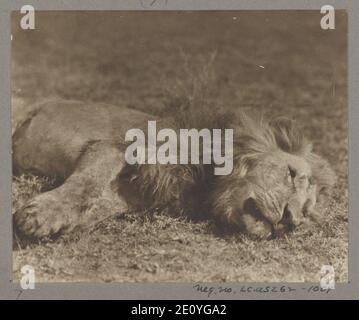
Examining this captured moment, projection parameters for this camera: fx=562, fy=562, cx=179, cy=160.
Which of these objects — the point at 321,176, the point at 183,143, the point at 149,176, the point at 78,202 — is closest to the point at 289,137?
the point at 321,176

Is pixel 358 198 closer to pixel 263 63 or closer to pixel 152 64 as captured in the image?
pixel 263 63

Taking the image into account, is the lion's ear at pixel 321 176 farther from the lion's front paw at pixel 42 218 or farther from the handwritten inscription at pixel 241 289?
the lion's front paw at pixel 42 218

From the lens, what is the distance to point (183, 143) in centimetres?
338

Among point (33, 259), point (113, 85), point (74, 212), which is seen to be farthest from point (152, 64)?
point (33, 259)

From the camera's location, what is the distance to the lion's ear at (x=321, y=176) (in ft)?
11.2

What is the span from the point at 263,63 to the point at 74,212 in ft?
4.80

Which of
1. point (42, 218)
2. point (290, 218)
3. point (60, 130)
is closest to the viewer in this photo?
point (42, 218)

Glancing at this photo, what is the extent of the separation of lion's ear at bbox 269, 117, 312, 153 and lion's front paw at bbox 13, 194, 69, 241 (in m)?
1.35

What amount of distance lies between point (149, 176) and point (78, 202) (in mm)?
442

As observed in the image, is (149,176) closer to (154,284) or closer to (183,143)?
(183,143)

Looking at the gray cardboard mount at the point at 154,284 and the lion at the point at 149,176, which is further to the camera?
the gray cardboard mount at the point at 154,284

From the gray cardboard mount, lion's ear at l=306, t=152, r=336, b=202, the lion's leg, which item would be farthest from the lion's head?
the lion's leg

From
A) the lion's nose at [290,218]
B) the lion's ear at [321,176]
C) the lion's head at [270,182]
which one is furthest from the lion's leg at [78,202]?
the lion's ear at [321,176]

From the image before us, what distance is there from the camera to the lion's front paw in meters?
3.24
